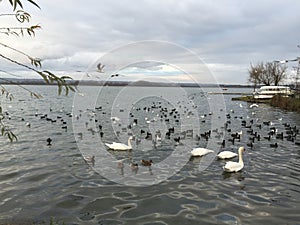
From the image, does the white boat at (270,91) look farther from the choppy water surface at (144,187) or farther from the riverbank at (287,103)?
the choppy water surface at (144,187)

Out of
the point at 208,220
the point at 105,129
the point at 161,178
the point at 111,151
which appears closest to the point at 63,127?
the point at 105,129

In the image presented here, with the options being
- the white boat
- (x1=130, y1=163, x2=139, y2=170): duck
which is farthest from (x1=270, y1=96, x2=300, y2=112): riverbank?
(x1=130, y1=163, x2=139, y2=170): duck

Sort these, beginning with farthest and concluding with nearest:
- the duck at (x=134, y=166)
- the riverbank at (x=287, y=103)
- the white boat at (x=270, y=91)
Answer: the white boat at (x=270, y=91)
the riverbank at (x=287, y=103)
the duck at (x=134, y=166)

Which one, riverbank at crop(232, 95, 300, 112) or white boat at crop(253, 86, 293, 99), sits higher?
white boat at crop(253, 86, 293, 99)

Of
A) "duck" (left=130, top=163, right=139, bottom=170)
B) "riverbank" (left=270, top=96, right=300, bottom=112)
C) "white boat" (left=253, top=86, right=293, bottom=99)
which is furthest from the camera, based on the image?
"white boat" (left=253, top=86, right=293, bottom=99)

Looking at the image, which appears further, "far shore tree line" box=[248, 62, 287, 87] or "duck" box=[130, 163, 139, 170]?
"far shore tree line" box=[248, 62, 287, 87]

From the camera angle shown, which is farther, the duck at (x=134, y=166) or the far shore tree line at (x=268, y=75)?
the far shore tree line at (x=268, y=75)

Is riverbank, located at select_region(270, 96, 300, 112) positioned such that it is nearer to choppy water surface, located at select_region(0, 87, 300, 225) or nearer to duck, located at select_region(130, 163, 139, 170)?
choppy water surface, located at select_region(0, 87, 300, 225)

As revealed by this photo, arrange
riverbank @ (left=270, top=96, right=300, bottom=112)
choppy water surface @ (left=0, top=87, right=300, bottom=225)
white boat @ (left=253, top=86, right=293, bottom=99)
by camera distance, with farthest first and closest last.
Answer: white boat @ (left=253, top=86, right=293, bottom=99)
riverbank @ (left=270, top=96, right=300, bottom=112)
choppy water surface @ (left=0, top=87, right=300, bottom=225)

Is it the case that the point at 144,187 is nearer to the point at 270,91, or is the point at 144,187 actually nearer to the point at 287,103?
the point at 287,103

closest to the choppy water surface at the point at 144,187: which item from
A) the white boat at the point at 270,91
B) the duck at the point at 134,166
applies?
the duck at the point at 134,166

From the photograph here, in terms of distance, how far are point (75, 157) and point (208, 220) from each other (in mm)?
8817

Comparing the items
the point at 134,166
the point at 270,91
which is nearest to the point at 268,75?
the point at 270,91

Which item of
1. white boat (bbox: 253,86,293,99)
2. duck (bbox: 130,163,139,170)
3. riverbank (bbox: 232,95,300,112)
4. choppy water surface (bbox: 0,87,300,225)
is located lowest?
choppy water surface (bbox: 0,87,300,225)
